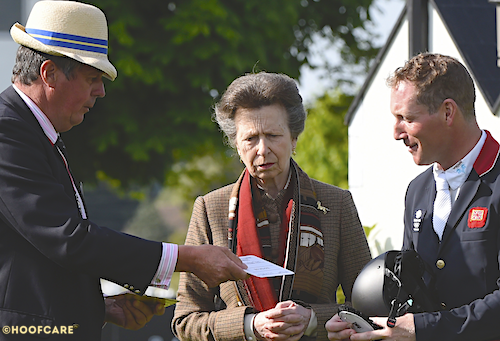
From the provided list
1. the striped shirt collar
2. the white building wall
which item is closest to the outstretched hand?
the striped shirt collar

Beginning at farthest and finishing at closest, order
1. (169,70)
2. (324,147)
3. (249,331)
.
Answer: (324,147) → (169,70) → (249,331)

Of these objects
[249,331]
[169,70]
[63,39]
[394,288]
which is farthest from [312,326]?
[169,70]

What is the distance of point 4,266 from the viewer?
237cm

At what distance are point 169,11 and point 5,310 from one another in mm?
9332

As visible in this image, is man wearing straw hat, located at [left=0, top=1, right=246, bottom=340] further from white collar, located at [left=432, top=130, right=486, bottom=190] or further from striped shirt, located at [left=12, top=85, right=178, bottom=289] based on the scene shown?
→ white collar, located at [left=432, top=130, right=486, bottom=190]

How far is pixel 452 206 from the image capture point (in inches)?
107

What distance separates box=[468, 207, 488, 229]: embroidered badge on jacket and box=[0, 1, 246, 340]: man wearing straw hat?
943 mm

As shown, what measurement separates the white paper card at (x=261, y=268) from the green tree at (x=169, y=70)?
740cm

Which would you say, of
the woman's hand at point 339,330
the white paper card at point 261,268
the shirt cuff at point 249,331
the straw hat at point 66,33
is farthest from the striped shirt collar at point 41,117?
the woman's hand at point 339,330

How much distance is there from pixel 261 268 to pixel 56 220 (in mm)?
871

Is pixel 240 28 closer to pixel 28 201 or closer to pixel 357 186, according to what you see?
pixel 357 186

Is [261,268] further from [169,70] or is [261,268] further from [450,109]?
[169,70]

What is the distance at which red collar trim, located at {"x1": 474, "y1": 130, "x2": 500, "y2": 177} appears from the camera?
105 inches

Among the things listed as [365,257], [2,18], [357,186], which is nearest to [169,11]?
[2,18]
